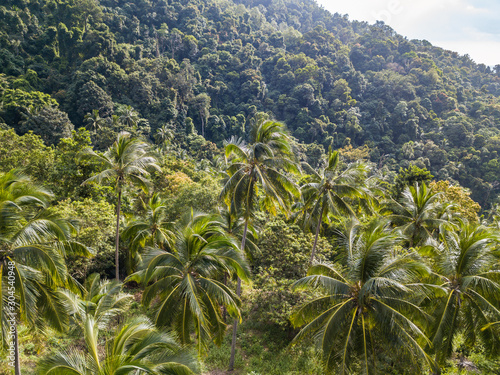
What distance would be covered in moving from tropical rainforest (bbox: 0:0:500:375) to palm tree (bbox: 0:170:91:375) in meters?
0.04

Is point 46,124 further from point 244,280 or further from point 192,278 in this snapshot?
point 244,280

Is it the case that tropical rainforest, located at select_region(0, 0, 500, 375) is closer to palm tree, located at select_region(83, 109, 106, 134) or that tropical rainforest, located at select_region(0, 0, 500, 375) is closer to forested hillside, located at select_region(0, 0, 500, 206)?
palm tree, located at select_region(83, 109, 106, 134)

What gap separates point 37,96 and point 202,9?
88.6 metres

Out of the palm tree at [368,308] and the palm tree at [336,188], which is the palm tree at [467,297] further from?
the palm tree at [336,188]

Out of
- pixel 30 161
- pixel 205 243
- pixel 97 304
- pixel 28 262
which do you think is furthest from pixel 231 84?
pixel 28 262

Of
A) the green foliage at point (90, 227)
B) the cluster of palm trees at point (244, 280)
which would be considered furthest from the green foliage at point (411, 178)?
the green foliage at point (90, 227)

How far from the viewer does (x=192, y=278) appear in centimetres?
929

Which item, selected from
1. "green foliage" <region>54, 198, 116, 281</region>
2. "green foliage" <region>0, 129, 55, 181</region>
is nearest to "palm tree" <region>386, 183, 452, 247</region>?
"green foliage" <region>54, 198, 116, 281</region>

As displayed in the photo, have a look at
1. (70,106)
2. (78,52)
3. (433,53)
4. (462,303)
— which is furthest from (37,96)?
(433,53)

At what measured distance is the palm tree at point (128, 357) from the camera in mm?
5363

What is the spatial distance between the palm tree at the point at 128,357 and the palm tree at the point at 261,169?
21.9 ft

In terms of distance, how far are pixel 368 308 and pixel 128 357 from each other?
689cm

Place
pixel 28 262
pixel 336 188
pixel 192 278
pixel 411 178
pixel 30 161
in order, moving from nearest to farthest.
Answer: pixel 28 262
pixel 192 278
pixel 336 188
pixel 30 161
pixel 411 178

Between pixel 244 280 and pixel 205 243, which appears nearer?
pixel 244 280
